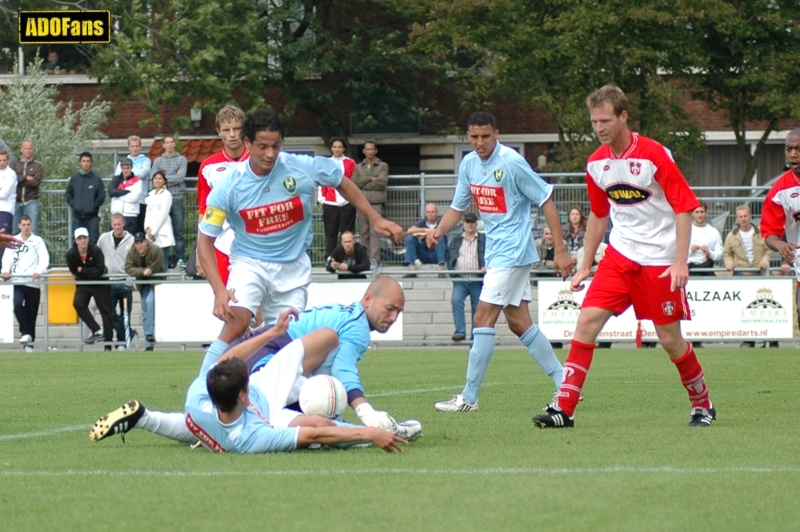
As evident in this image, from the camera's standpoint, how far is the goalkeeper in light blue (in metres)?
10.3

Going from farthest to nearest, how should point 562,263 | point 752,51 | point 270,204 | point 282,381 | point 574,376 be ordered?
point 752,51 < point 562,263 < point 270,204 < point 574,376 < point 282,381

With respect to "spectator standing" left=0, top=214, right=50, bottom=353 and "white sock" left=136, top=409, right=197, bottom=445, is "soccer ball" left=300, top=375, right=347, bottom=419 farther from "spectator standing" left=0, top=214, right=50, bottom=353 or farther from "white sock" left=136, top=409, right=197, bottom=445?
"spectator standing" left=0, top=214, right=50, bottom=353

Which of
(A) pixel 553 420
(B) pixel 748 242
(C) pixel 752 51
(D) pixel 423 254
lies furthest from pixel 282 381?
(C) pixel 752 51

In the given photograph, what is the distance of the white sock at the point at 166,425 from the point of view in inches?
297

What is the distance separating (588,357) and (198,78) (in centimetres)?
2568

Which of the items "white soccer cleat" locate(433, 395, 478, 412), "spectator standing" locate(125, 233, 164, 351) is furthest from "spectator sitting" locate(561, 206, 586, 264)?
"white soccer cleat" locate(433, 395, 478, 412)

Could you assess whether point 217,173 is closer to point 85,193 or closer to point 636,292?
point 636,292

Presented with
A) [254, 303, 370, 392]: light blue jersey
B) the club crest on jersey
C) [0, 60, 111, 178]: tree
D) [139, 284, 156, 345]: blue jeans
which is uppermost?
[0, 60, 111, 178]: tree

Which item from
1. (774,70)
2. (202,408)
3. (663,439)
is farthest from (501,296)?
(774,70)

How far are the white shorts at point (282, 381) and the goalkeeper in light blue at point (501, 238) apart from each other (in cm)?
278

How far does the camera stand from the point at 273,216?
29.4ft

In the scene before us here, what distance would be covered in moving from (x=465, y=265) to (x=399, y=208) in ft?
10.8

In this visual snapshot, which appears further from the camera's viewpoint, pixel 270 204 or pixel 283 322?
pixel 270 204

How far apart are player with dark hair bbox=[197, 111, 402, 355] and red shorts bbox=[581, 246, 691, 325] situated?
143 cm
